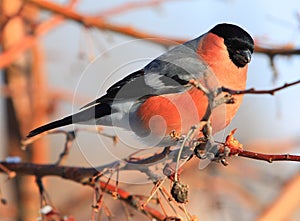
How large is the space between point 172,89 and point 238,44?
0.52 feet

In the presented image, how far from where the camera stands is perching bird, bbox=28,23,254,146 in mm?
1152

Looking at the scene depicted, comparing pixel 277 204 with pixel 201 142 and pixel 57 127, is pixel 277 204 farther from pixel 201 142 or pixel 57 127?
pixel 201 142

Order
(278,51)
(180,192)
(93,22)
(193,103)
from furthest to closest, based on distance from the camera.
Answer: (93,22)
(278,51)
(193,103)
(180,192)

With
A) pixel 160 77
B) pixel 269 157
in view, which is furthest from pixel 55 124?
pixel 269 157

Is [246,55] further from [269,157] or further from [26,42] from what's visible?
[26,42]

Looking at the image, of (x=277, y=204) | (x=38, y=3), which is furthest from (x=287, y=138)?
(x=38, y=3)

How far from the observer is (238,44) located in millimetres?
1200

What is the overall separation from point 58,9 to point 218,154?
3.01 ft

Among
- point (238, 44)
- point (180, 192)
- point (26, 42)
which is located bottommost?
point (180, 192)

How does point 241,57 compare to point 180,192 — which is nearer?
point 180,192

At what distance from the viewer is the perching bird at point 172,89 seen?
1152 millimetres

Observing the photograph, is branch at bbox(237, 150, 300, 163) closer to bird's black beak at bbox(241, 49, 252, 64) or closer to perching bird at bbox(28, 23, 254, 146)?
perching bird at bbox(28, 23, 254, 146)

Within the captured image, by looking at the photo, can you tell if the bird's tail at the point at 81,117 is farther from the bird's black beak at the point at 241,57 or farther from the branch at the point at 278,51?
the branch at the point at 278,51

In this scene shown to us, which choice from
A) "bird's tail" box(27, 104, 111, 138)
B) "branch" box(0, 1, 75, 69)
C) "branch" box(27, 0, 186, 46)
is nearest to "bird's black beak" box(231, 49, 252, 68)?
"bird's tail" box(27, 104, 111, 138)
